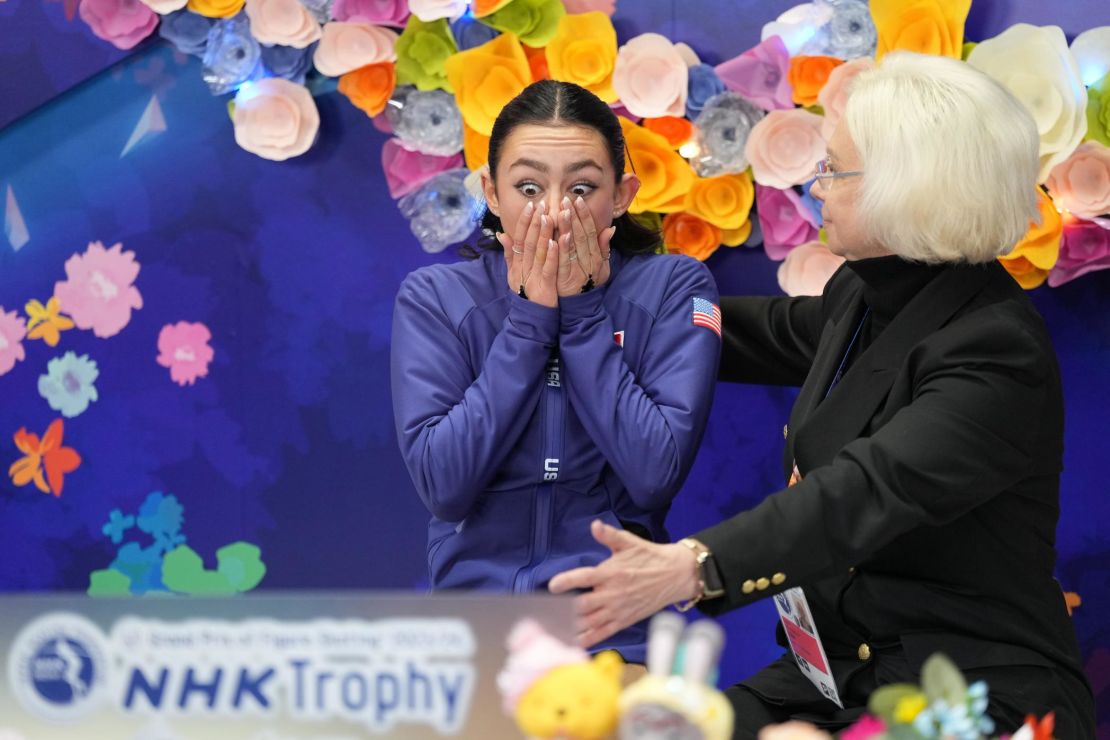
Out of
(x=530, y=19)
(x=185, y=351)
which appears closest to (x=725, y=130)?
(x=530, y=19)

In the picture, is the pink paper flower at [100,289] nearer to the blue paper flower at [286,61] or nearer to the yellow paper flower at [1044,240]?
the blue paper flower at [286,61]

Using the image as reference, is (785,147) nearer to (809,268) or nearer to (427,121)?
(809,268)

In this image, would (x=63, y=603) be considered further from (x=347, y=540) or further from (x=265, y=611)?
(x=347, y=540)

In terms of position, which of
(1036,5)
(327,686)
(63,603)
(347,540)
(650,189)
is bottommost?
(347,540)

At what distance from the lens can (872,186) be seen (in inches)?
69.9

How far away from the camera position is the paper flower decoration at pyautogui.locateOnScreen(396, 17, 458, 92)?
96.3 inches

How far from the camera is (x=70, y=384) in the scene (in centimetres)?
270

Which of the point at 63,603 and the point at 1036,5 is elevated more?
the point at 63,603

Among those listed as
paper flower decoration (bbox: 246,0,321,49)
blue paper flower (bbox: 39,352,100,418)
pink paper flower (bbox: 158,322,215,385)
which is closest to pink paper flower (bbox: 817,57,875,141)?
paper flower decoration (bbox: 246,0,321,49)

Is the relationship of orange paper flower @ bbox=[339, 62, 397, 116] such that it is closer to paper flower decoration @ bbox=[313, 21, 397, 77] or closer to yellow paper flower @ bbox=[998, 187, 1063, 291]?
paper flower decoration @ bbox=[313, 21, 397, 77]

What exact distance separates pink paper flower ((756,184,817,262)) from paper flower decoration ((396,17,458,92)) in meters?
0.65

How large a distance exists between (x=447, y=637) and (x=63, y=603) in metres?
0.37

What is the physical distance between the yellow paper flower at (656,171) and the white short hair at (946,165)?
615mm

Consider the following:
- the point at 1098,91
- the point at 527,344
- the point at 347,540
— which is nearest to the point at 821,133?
the point at 1098,91
